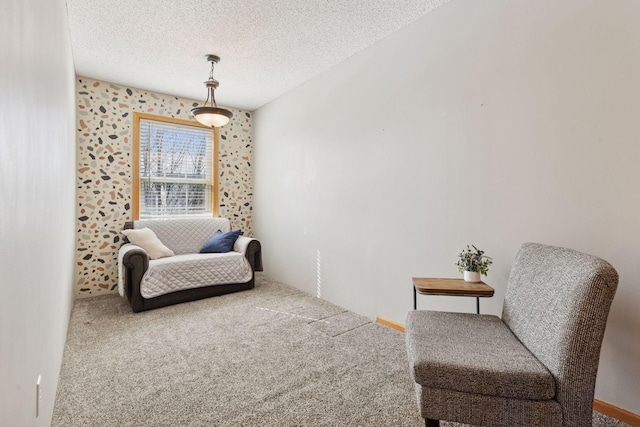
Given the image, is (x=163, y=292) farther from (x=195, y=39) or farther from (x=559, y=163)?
(x=559, y=163)

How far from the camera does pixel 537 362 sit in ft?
4.32

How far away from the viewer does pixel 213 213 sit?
4.84 m

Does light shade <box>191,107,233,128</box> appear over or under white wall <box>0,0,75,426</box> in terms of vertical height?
over

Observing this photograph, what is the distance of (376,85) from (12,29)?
8.64 feet

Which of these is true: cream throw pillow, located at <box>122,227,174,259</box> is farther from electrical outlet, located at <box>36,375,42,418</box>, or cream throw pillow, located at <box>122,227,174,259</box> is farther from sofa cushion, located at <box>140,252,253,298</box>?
electrical outlet, located at <box>36,375,42,418</box>

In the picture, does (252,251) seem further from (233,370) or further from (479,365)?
(479,365)

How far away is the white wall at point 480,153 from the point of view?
5.45 feet

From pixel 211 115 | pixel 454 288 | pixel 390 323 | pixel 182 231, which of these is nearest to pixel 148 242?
pixel 182 231

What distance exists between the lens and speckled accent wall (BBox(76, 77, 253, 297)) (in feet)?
12.6

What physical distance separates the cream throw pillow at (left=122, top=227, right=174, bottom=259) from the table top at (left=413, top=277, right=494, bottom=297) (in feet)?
9.83

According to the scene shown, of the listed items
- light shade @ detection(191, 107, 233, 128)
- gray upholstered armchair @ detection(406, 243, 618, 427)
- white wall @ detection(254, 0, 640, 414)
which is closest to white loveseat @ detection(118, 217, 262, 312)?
white wall @ detection(254, 0, 640, 414)

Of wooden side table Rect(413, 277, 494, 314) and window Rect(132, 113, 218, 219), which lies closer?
wooden side table Rect(413, 277, 494, 314)

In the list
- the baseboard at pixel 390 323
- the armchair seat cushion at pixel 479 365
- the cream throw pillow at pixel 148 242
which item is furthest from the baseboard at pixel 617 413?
the cream throw pillow at pixel 148 242

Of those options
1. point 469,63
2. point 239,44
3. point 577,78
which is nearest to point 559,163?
point 577,78
